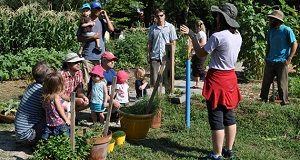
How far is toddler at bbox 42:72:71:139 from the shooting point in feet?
16.5

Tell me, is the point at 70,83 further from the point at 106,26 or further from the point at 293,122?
the point at 293,122

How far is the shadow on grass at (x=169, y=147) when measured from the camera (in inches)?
220

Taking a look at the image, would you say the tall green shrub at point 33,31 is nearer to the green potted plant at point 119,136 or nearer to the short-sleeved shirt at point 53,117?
the green potted plant at point 119,136

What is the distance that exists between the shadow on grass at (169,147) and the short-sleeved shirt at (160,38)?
7.10 ft

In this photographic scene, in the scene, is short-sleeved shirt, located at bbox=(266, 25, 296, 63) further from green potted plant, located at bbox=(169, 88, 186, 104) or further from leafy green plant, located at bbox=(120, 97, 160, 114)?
leafy green plant, located at bbox=(120, 97, 160, 114)

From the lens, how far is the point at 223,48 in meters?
4.96

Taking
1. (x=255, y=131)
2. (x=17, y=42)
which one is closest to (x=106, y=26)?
(x=255, y=131)

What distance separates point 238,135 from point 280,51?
2.00 meters

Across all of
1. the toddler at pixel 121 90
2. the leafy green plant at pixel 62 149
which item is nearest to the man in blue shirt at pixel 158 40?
the toddler at pixel 121 90

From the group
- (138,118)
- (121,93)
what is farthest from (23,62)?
(138,118)

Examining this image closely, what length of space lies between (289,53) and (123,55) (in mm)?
6852

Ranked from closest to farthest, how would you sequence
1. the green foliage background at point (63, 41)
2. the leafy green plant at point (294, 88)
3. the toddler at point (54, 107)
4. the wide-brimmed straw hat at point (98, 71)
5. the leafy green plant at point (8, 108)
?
the toddler at point (54, 107) < the wide-brimmed straw hat at point (98, 71) < the leafy green plant at point (8, 108) < the leafy green plant at point (294, 88) < the green foliage background at point (63, 41)

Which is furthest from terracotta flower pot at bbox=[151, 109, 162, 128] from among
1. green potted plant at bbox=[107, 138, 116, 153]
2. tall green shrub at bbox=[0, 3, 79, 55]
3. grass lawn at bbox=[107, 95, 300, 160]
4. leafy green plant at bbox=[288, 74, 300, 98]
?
tall green shrub at bbox=[0, 3, 79, 55]

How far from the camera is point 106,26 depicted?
768cm
